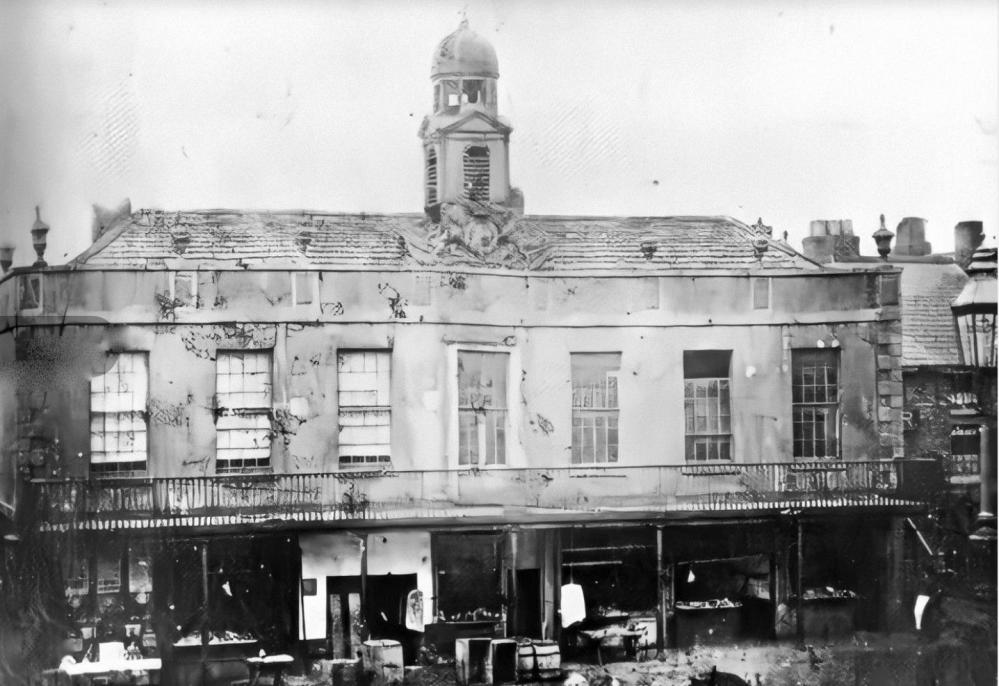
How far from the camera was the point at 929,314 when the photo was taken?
17.1ft

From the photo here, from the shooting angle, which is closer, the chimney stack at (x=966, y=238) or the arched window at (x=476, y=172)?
the arched window at (x=476, y=172)

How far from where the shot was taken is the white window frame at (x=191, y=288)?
4.84m

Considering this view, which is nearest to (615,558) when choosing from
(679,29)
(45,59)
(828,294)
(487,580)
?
(487,580)

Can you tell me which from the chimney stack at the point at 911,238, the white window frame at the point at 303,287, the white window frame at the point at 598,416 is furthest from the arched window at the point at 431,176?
the chimney stack at the point at 911,238

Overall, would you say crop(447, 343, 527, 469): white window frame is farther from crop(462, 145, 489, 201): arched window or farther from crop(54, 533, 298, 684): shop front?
crop(54, 533, 298, 684): shop front

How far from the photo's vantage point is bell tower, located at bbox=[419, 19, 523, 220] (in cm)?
488

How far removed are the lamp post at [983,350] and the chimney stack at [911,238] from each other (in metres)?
0.20

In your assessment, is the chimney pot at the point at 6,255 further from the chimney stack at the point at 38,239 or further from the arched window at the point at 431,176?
the arched window at the point at 431,176

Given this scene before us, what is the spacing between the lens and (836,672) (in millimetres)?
5184

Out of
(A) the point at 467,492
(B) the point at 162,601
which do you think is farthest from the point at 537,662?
(B) the point at 162,601

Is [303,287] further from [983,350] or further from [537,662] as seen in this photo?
[983,350]

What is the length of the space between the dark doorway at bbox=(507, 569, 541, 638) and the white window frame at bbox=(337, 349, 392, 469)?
0.67 meters

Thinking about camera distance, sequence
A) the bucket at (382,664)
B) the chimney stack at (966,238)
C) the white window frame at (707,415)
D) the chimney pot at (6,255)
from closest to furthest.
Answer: the chimney pot at (6,255), the bucket at (382,664), the white window frame at (707,415), the chimney stack at (966,238)

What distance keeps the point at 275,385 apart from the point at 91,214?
3.01 feet
